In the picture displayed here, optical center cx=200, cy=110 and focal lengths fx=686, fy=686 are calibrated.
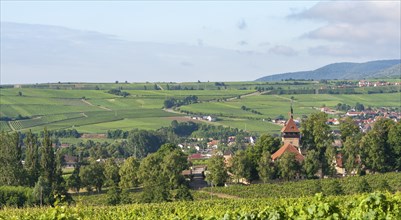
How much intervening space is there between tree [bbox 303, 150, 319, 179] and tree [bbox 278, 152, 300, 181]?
932 millimetres

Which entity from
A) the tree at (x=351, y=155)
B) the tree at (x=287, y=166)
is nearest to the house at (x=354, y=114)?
the tree at (x=351, y=155)

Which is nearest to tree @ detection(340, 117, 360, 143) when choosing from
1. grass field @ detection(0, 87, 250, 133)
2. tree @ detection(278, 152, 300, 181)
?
tree @ detection(278, 152, 300, 181)

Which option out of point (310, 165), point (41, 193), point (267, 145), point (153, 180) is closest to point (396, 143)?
point (310, 165)

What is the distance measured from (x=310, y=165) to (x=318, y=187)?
754 centimetres

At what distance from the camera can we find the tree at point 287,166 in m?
66.4

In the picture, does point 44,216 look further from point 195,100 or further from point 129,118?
point 195,100

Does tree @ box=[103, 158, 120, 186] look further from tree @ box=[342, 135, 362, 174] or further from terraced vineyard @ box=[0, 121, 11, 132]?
terraced vineyard @ box=[0, 121, 11, 132]

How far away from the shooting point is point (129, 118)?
160m

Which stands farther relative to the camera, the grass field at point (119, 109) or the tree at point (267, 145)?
the grass field at point (119, 109)

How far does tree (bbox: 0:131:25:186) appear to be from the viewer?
2515 inches

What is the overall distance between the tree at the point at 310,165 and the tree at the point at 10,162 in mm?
27202

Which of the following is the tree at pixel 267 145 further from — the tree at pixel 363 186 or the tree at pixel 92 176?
the tree at pixel 92 176

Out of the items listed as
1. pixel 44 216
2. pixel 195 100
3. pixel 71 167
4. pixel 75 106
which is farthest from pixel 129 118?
pixel 44 216

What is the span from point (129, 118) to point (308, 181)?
329 ft
